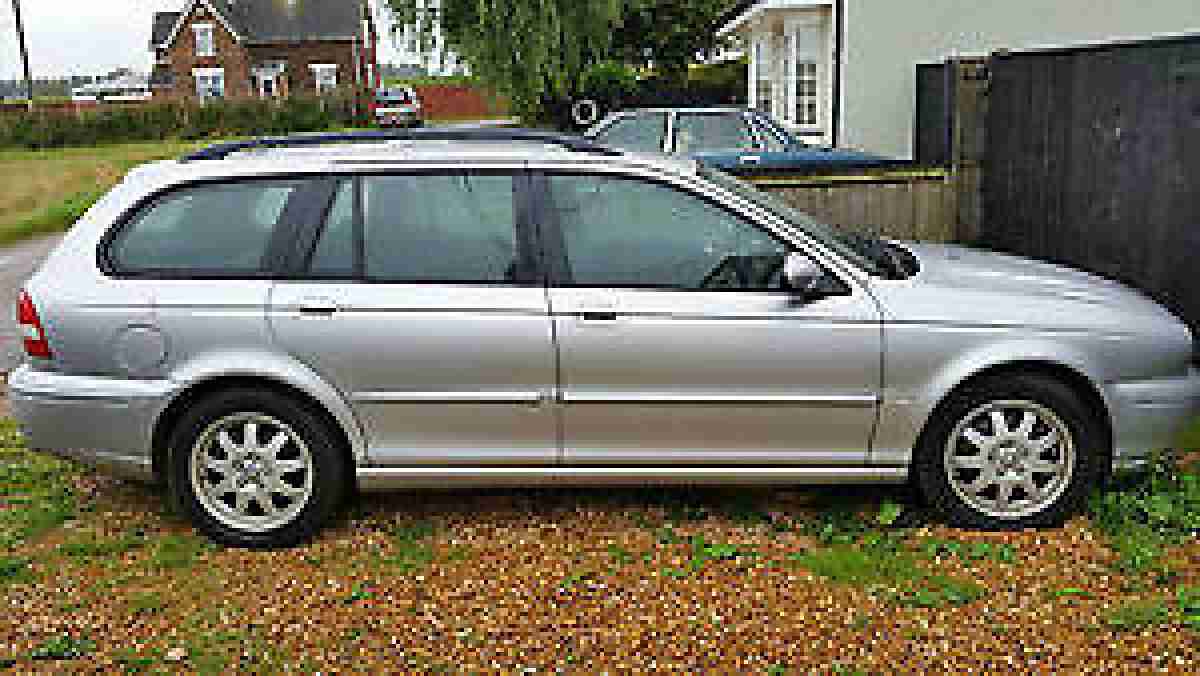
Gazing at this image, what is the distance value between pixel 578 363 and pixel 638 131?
8704 millimetres

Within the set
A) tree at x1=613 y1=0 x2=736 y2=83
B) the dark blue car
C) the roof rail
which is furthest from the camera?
tree at x1=613 y1=0 x2=736 y2=83

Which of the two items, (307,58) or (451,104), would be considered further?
(307,58)

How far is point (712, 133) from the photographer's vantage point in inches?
493

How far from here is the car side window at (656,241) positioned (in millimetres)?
4508

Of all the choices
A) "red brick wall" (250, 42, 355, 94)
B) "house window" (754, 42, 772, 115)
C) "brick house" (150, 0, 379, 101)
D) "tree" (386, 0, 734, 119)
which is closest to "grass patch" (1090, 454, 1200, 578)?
"house window" (754, 42, 772, 115)

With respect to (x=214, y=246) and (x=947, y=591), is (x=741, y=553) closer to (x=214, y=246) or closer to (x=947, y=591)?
(x=947, y=591)

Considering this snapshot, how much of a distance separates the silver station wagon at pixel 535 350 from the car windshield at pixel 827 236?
0.03m

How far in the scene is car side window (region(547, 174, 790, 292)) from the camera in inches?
177

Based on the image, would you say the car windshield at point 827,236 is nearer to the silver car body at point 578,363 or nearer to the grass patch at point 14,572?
the silver car body at point 578,363

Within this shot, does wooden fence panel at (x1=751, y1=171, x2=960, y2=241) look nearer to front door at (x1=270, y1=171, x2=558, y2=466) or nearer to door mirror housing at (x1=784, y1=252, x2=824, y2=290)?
door mirror housing at (x1=784, y1=252, x2=824, y2=290)

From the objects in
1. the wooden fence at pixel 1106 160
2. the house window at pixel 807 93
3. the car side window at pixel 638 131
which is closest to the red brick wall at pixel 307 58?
the house window at pixel 807 93

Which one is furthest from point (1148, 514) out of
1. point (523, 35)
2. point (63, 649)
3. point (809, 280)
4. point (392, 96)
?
point (392, 96)

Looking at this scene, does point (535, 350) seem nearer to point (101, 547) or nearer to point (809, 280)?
point (809, 280)

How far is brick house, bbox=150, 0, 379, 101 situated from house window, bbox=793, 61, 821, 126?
122ft
